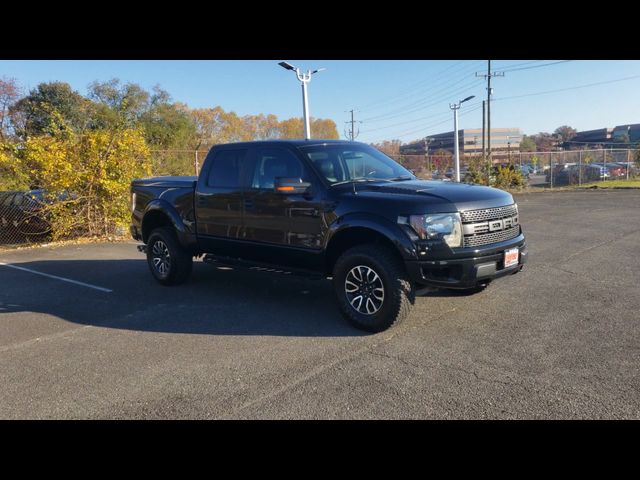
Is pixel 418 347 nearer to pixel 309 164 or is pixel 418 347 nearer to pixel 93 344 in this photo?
pixel 309 164

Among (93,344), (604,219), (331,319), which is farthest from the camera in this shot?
(604,219)

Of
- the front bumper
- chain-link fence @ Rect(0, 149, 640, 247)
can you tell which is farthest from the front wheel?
chain-link fence @ Rect(0, 149, 640, 247)

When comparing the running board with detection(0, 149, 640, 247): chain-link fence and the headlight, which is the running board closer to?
the headlight

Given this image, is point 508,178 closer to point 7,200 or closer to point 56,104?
point 7,200

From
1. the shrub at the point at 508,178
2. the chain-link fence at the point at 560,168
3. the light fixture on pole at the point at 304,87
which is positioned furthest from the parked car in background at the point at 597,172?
the light fixture on pole at the point at 304,87

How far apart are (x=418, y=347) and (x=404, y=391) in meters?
0.91

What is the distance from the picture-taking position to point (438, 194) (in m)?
4.59

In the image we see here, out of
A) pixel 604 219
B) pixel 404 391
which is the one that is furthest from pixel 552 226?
pixel 404 391

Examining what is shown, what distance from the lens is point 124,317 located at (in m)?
5.62

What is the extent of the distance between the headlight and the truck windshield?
1220mm

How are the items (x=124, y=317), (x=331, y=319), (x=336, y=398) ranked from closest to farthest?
(x=336, y=398) → (x=331, y=319) → (x=124, y=317)

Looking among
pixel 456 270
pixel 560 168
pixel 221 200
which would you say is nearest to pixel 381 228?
pixel 456 270

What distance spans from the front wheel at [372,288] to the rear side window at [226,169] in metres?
2.01
